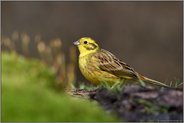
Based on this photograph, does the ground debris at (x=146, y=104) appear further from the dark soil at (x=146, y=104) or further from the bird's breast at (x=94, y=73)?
the bird's breast at (x=94, y=73)

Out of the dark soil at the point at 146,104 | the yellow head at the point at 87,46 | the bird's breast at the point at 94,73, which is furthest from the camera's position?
the yellow head at the point at 87,46

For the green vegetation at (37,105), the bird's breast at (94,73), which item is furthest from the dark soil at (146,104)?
the bird's breast at (94,73)

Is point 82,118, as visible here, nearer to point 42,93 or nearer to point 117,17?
point 42,93

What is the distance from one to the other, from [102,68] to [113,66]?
149 mm

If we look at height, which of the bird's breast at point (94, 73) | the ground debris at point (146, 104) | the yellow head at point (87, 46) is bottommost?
the ground debris at point (146, 104)

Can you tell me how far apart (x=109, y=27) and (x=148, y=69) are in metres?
2.24

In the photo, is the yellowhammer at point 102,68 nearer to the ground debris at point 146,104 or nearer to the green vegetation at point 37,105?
the ground debris at point 146,104

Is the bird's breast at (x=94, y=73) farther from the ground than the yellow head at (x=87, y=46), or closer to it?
closer to it

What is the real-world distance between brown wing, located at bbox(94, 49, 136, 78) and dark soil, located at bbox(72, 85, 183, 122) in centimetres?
236

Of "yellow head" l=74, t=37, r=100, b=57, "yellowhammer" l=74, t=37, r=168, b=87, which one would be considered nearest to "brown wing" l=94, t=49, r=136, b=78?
"yellowhammer" l=74, t=37, r=168, b=87

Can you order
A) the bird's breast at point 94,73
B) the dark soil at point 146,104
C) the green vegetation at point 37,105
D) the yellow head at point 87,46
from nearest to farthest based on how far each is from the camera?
the green vegetation at point 37,105
the dark soil at point 146,104
the bird's breast at point 94,73
the yellow head at point 87,46

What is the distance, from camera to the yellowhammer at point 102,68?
10.7 meters

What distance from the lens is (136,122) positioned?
7.75 metres

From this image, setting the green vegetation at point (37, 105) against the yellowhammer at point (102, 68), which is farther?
the yellowhammer at point (102, 68)
